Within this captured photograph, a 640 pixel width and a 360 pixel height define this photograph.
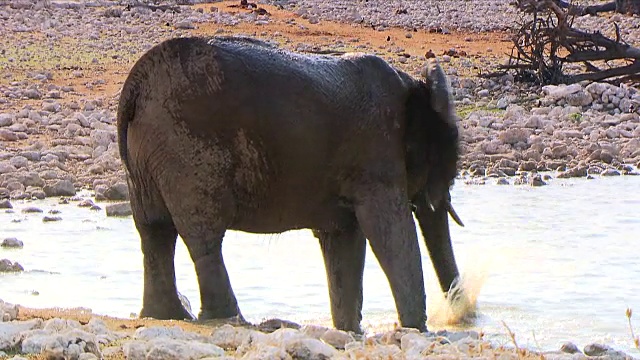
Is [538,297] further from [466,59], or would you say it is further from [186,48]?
[466,59]

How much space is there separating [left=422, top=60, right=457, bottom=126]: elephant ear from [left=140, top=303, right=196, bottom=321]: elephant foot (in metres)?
1.56

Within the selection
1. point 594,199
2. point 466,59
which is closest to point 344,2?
point 466,59

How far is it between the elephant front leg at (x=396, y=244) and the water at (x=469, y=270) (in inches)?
23.8

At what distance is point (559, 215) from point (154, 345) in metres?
7.22

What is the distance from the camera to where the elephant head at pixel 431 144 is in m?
6.75

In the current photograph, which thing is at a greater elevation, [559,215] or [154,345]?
[154,345]

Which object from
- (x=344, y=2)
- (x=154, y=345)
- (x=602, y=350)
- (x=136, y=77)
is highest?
(x=136, y=77)

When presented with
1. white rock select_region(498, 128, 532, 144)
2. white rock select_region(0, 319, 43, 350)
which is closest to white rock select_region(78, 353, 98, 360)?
white rock select_region(0, 319, 43, 350)

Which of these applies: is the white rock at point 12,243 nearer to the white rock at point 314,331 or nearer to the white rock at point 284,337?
the white rock at point 314,331

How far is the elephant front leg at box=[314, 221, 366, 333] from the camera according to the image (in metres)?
6.99

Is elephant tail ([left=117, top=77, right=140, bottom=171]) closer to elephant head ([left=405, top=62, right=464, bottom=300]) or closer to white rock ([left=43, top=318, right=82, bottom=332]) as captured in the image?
elephant head ([left=405, top=62, right=464, bottom=300])

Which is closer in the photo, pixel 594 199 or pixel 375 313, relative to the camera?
pixel 375 313

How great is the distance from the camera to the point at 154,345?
4582 mm

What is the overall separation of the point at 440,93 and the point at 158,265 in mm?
1590
